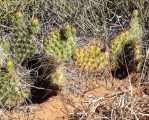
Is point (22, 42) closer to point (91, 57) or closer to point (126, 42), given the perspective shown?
point (91, 57)

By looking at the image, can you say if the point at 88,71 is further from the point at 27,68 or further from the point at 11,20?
the point at 11,20

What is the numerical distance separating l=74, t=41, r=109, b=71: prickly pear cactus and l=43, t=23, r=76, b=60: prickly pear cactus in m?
0.08

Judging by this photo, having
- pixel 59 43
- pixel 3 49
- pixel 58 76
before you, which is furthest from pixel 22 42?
pixel 58 76

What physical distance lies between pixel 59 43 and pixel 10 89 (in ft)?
1.90

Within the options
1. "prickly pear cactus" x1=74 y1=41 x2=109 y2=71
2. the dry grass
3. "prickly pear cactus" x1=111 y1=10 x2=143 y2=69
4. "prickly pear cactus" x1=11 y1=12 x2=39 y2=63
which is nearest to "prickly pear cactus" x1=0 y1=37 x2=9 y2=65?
"prickly pear cactus" x1=11 y1=12 x2=39 y2=63

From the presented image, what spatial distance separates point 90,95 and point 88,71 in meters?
0.30

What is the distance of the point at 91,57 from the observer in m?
3.51

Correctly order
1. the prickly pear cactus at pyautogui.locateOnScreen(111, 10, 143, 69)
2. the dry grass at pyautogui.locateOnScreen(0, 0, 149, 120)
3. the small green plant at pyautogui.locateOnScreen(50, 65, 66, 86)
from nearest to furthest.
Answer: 1. the dry grass at pyautogui.locateOnScreen(0, 0, 149, 120)
2. the small green plant at pyautogui.locateOnScreen(50, 65, 66, 86)
3. the prickly pear cactus at pyautogui.locateOnScreen(111, 10, 143, 69)

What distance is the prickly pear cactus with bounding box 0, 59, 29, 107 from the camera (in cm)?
311

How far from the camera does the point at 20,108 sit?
3207mm

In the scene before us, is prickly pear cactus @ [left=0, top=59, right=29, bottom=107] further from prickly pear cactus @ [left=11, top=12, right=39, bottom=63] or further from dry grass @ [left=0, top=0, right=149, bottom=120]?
prickly pear cactus @ [left=11, top=12, right=39, bottom=63]

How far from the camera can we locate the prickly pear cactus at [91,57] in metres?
3.47

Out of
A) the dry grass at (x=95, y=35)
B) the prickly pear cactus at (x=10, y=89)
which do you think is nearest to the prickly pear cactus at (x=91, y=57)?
the dry grass at (x=95, y=35)

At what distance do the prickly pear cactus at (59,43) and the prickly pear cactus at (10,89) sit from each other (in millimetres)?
388
